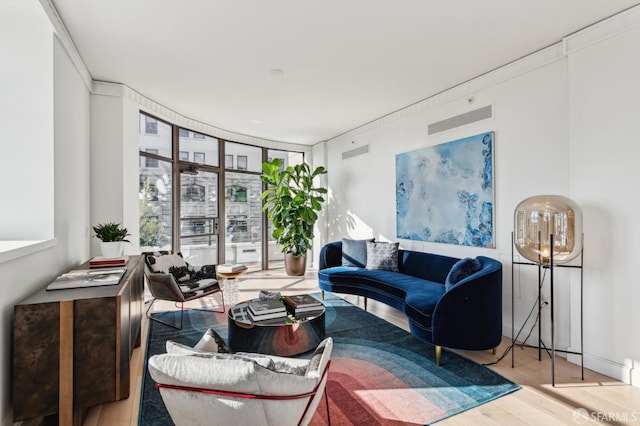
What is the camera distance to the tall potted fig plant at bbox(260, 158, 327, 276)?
643 centimetres

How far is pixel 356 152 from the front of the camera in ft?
20.1

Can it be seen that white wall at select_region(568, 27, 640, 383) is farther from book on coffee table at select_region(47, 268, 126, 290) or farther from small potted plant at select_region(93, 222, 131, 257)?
small potted plant at select_region(93, 222, 131, 257)

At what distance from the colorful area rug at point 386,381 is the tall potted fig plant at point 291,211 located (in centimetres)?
298

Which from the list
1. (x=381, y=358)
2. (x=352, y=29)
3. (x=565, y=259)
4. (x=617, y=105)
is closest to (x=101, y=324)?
(x=381, y=358)

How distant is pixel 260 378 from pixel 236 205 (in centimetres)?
576

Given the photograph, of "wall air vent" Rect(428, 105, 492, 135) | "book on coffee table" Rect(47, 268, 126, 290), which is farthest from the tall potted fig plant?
Answer: "book on coffee table" Rect(47, 268, 126, 290)

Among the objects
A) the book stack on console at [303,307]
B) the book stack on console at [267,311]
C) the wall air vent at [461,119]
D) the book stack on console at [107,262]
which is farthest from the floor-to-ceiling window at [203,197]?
the wall air vent at [461,119]

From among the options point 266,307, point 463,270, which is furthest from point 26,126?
point 463,270

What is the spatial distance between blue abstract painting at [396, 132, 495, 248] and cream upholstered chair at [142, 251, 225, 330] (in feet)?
9.13

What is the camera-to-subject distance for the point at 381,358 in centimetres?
295

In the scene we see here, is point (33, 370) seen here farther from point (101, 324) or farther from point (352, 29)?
point (352, 29)

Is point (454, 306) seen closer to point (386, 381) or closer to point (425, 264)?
point (386, 381)

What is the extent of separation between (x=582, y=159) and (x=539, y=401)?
6.48ft

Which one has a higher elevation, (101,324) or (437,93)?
(437,93)
